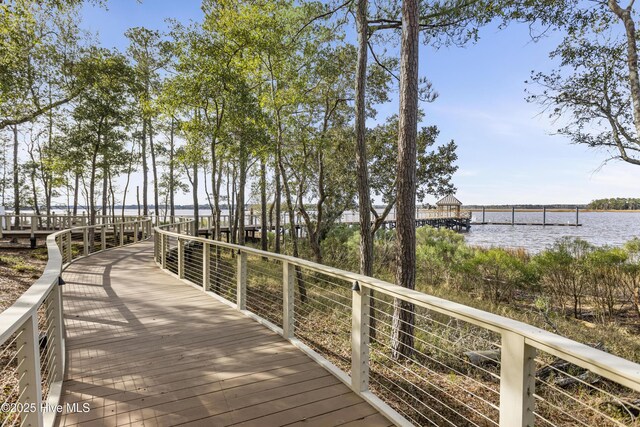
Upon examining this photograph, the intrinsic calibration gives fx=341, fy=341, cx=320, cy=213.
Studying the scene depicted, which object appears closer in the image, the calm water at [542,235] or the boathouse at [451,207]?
the calm water at [542,235]

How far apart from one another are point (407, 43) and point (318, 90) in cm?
796

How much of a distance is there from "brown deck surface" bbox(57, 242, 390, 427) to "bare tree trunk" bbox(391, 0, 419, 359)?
1886mm

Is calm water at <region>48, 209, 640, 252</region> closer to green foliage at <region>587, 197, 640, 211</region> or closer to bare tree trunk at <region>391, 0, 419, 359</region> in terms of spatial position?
bare tree trunk at <region>391, 0, 419, 359</region>

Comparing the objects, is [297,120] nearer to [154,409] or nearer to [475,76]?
[475,76]

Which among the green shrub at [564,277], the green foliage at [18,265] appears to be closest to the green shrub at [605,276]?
the green shrub at [564,277]

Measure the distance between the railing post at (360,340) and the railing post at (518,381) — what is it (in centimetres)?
116

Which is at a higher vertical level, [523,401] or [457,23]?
[457,23]

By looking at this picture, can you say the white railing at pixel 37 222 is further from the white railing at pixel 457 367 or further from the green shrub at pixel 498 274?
the green shrub at pixel 498 274

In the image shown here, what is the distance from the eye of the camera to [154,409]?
2.38m

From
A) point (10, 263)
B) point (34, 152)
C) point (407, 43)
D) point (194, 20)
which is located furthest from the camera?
point (34, 152)

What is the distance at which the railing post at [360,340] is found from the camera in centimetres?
261

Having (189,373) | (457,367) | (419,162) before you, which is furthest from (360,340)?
(419,162)

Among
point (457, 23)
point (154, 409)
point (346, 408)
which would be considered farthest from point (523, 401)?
point (457, 23)

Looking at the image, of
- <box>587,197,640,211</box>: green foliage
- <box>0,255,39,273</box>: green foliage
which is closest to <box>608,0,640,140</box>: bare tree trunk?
<box>0,255,39,273</box>: green foliage
